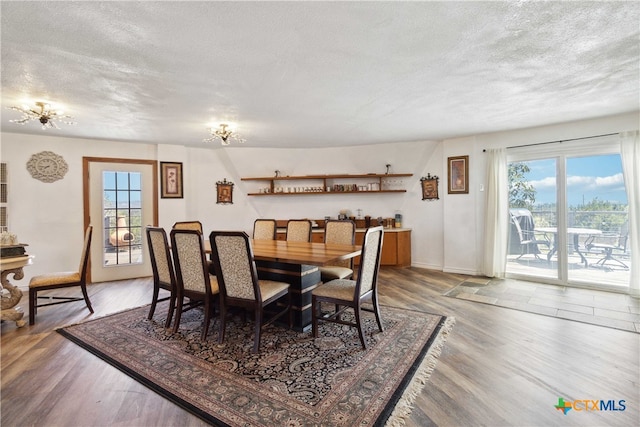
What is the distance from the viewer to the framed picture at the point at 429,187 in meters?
5.43

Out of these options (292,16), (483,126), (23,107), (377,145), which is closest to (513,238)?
(483,126)

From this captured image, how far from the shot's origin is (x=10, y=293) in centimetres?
306

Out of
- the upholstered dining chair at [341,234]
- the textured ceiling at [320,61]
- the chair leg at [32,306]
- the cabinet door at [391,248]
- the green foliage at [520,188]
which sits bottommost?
the chair leg at [32,306]

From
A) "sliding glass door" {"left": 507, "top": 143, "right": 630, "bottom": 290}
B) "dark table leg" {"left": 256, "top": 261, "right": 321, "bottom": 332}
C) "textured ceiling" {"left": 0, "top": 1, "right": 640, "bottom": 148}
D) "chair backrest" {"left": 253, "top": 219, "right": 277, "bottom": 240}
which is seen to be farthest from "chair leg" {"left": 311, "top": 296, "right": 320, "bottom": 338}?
"sliding glass door" {"left": 507, "top": 143, "right": 630, "bottom": 290}

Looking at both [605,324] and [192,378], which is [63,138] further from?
[605,324]

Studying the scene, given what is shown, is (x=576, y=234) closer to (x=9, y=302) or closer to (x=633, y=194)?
(x=633, y=194)

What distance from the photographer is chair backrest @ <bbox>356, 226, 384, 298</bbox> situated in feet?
7.91

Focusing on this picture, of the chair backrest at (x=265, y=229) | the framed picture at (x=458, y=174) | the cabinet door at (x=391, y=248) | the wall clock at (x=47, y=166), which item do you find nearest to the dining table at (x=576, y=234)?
the framed picture at (x=458, y=174)

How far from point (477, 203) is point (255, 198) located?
13.8 feet

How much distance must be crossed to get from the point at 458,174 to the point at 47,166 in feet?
21.9

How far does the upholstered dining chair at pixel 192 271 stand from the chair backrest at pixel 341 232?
1566mm

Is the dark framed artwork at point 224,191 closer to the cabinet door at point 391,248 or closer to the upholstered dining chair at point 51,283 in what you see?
the upholstered dining chair at point 51,283

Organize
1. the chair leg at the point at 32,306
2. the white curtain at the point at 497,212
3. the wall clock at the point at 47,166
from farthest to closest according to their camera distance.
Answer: the white curtain at the point at 497,212 → the wall clock at the point at 47,166 → the chair leg at the point at 32,306

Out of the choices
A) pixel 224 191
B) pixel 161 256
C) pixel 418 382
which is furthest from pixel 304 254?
pixel 224 191
